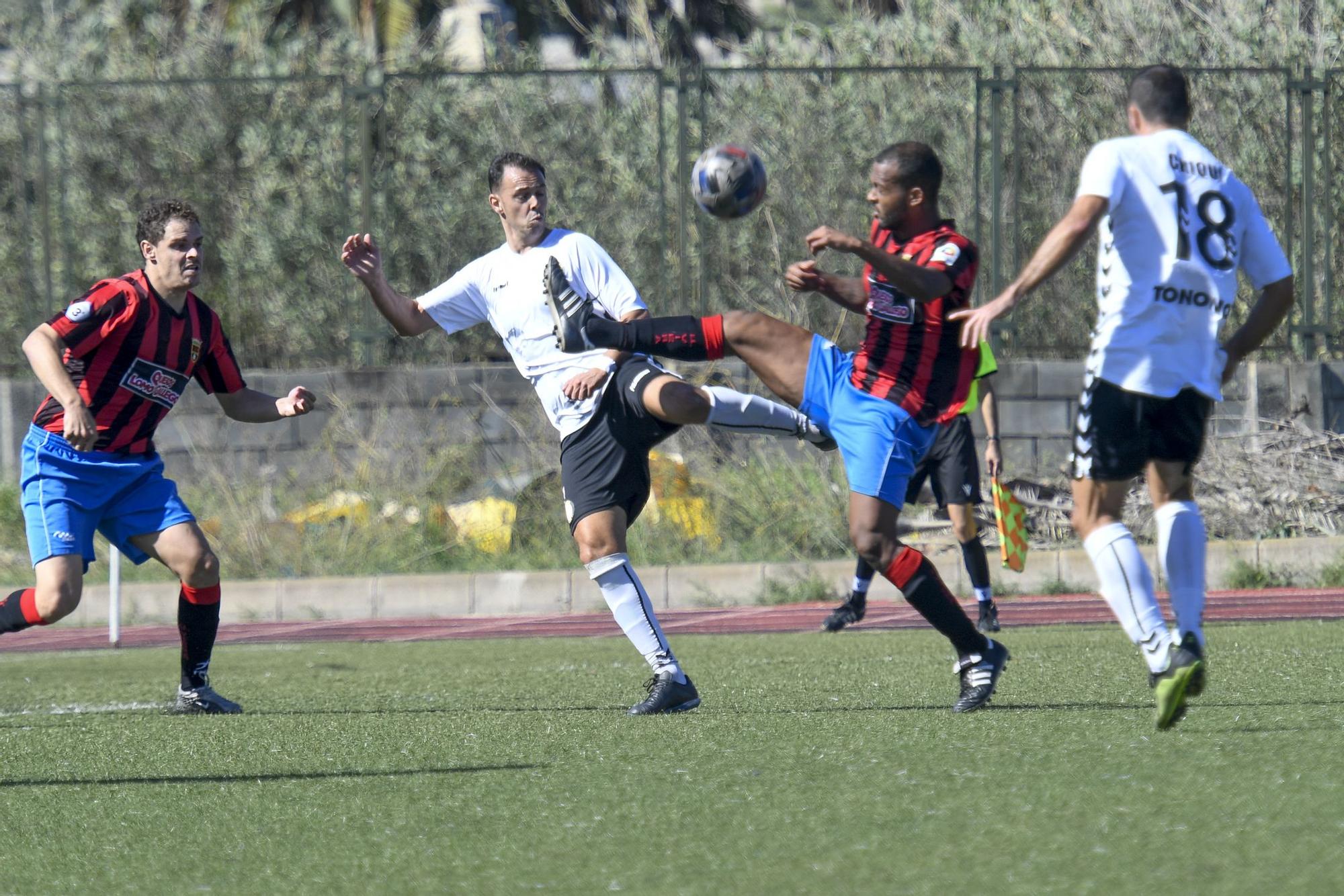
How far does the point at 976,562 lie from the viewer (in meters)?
9.79

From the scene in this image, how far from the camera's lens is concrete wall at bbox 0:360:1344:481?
13.8 meters

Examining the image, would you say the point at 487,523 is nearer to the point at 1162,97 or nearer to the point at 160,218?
the point at 160,218

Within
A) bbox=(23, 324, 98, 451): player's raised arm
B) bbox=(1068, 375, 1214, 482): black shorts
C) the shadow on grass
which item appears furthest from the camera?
bbox=(23, 324, 98, 451): player's raised arm

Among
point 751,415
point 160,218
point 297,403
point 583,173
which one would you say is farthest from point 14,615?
point 583,173

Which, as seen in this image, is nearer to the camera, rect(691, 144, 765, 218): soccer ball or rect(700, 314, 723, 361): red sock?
rect(700, 314, 723, 361): red sock

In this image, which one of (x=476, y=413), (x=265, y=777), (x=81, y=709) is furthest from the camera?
(x=476, y=413)

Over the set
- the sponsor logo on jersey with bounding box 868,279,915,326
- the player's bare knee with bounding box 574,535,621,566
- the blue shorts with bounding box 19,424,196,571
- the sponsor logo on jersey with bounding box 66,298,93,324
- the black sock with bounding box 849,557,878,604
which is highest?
A: the sponsor logo on jersey with bounding box 66,298,93,324

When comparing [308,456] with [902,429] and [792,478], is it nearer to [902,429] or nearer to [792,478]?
[792,478]

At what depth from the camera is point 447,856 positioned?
397cm

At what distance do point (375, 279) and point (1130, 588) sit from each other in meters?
3.23

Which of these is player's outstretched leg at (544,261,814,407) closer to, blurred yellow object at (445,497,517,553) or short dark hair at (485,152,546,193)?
short dark hair at (485,152,546,193)

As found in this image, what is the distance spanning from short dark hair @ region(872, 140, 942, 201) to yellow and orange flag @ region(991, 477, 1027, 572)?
160 inches

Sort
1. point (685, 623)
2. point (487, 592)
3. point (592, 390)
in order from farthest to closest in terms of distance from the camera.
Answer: point (487, 592)
point (685, 623)
point (592, 390)

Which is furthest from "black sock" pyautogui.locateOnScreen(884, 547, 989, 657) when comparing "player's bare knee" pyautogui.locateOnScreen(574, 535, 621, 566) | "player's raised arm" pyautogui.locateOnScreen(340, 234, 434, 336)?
"player's raised arm" pyautogui.locateOnScreen(340, 234, 434, 336)
